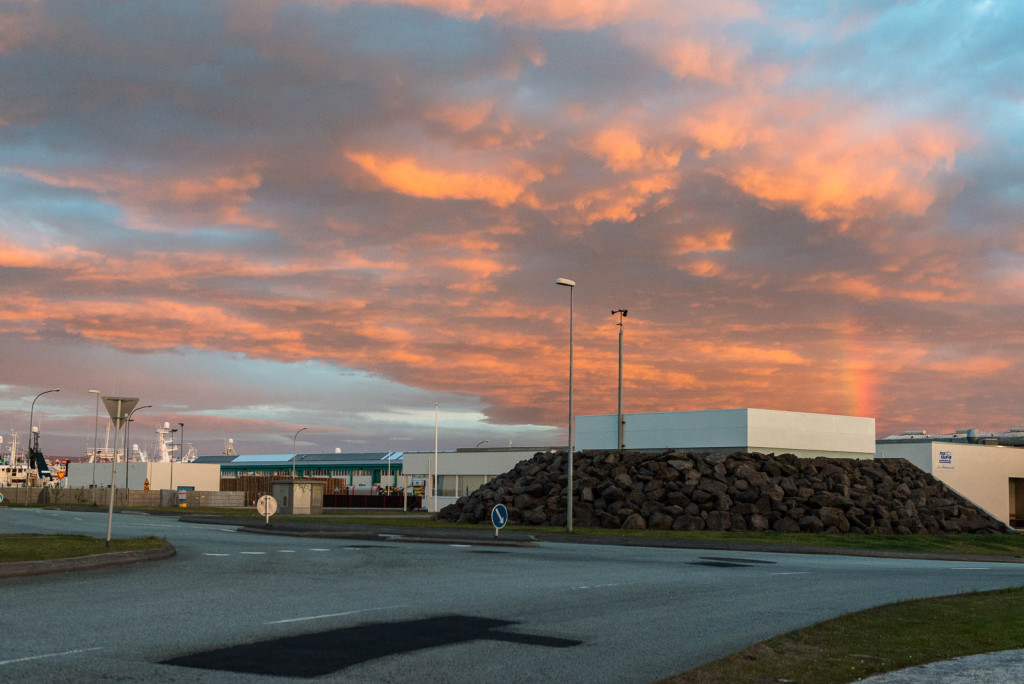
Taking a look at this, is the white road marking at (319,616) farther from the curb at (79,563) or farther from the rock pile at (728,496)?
the rock pile at (728,496)

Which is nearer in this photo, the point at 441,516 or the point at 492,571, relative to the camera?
the point at 492,571

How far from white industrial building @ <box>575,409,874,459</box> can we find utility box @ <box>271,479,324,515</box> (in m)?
16.3

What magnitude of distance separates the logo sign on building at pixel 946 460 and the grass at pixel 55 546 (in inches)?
1880

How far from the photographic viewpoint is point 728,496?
4141cm

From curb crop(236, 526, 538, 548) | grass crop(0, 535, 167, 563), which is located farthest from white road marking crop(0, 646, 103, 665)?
curb crop(236, 526, 538, 548)

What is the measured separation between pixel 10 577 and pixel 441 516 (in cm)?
3403

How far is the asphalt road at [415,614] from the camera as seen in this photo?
898 cm

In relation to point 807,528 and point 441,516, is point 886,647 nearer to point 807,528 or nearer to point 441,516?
point 807,528

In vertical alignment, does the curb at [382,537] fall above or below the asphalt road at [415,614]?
below

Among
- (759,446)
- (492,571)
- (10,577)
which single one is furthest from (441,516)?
(10,577)

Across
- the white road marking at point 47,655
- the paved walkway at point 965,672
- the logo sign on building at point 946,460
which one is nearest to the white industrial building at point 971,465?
the logo sign on building at point 946,460

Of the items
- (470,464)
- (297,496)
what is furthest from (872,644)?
(470,464)

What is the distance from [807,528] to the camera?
1540 inches

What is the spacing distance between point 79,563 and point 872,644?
14.9 m
